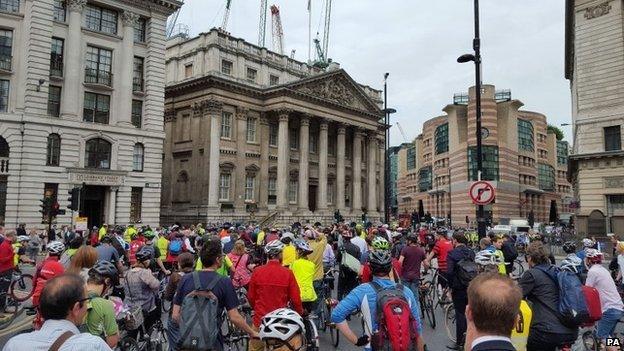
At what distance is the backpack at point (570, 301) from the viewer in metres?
5.30

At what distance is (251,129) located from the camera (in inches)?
1793

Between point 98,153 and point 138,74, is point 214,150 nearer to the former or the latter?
point 138,74

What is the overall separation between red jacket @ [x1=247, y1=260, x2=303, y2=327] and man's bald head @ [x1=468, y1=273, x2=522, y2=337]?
372cm

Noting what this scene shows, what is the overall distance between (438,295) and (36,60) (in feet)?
91.2

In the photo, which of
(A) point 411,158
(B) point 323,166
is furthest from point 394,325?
(A) point 411,158

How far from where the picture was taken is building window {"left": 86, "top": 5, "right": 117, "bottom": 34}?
32.2 metres

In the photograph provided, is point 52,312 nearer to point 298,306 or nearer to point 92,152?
point 298,306

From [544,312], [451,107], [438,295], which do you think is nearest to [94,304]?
[544,312]

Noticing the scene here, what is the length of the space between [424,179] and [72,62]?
74506mm

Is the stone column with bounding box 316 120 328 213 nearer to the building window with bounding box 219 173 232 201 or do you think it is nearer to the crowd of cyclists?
the building window with bounding box 219 173 232 201

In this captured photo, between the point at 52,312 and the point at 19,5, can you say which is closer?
the point at 52,312

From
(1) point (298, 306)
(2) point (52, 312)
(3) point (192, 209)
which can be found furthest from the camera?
(3) point (192, 209)

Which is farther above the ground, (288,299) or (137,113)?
(137,113)

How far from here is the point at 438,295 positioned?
12.9m
